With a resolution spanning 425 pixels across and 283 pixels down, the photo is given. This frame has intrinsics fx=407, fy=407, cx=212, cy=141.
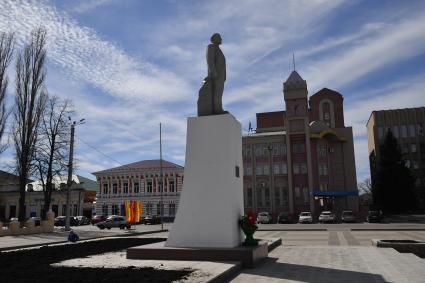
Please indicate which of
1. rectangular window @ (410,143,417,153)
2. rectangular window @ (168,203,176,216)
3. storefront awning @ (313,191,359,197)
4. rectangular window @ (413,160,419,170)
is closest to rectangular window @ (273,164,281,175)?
storefront awning @ (313,191,359,197)

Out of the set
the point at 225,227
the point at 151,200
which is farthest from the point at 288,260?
the point at 151,200

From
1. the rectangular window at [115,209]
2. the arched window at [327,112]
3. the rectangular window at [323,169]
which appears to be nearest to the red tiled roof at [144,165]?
the rectangular window at [115,209]

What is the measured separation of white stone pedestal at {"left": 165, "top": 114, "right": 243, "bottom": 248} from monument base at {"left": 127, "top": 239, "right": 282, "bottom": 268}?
694mm

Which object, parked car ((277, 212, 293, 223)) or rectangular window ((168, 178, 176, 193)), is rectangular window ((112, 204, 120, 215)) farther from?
parked car ((277, 212, 293, 223))

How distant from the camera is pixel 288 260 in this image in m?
11.6

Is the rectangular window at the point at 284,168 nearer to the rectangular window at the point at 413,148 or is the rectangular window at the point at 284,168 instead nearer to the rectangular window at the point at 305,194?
the rectangular window at the point at 305,194

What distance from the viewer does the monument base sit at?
10.2 m

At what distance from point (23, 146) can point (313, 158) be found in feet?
111

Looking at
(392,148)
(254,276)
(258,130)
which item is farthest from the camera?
(258,130)

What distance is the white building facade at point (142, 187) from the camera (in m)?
58.9

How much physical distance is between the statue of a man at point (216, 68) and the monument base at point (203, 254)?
4401 mm

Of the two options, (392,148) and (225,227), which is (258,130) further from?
(225,227)

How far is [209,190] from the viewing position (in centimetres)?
1187

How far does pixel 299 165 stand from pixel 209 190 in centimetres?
4164
